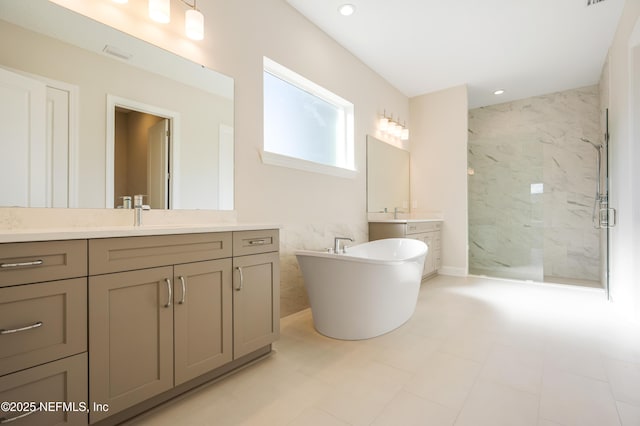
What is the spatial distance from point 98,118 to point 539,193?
5.19 meters

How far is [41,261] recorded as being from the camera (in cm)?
107

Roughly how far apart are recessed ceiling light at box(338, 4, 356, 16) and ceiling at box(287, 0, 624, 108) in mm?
40

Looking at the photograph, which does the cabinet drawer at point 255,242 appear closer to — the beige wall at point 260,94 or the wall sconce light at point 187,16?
the beige wall at point 260,94

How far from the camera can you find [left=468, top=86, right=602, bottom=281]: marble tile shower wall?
14.3 ft

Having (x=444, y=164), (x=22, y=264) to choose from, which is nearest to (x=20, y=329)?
(x=22, y=264)

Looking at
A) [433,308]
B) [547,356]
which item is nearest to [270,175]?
[433,308]

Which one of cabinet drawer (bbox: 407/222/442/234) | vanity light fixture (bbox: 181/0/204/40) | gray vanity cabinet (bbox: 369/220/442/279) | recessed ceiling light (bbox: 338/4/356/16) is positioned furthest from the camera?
cabinet drawer (bbox: 407/222/442/234)

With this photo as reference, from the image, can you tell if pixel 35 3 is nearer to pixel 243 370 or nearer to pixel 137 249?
pixel 137 249

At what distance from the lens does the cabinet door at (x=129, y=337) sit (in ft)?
3.90

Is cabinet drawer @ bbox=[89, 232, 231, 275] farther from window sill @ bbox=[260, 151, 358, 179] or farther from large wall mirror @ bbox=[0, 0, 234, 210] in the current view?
window sill @ bbox=[260, 151, 358, 179]

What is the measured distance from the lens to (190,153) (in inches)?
80.5

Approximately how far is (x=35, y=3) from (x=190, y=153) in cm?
99

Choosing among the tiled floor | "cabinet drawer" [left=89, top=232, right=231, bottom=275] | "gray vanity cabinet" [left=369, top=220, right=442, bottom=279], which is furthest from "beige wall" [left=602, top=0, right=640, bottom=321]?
"cabinet drawer" [left=89, top=232, right=231, bottom=275]

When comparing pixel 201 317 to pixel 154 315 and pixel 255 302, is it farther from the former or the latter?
pixel 255 302
